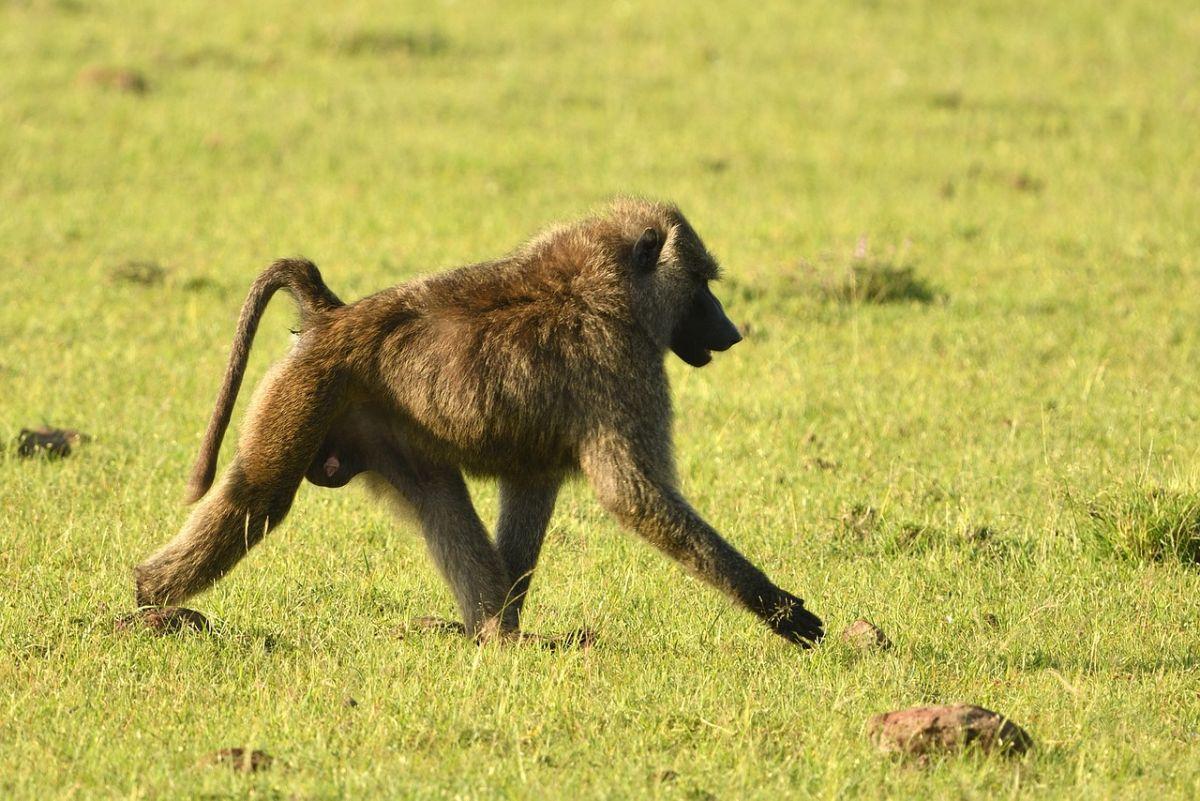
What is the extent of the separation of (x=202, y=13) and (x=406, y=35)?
6.90 ft

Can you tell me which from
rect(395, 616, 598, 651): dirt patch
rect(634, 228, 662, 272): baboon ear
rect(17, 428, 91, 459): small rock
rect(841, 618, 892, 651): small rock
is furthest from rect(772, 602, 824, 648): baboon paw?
rect(17, 428, 91, 459): small rock

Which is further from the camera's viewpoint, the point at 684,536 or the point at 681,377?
the point at 681,377

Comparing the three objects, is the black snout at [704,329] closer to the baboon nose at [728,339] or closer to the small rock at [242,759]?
the baboon nose at [728,339]

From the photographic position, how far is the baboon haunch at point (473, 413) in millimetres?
4992

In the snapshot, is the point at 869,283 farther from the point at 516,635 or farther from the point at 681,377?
the point at 516,635

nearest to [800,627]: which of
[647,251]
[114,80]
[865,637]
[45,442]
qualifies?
[865,637]

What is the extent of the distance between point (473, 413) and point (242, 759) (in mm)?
1395

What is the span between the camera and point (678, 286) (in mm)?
5355

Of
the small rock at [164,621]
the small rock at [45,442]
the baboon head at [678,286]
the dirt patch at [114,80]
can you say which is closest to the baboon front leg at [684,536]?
the baboon head at [678,286]

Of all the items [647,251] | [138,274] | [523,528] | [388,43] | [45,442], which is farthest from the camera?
[388,43]

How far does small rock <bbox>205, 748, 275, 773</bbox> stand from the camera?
13.3ft

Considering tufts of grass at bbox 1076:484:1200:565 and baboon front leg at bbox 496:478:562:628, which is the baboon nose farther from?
tufts of grass at bbox 1076:484:1200:565

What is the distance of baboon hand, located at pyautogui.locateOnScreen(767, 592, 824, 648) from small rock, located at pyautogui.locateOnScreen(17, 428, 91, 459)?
3549 millimetres

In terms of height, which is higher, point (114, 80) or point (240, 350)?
point (240, 350)
